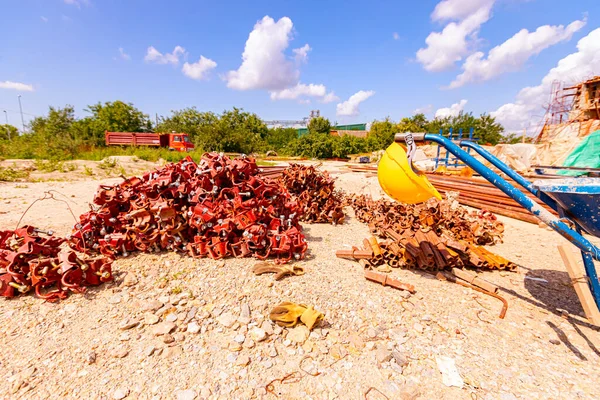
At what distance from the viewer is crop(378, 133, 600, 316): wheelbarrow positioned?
196cm

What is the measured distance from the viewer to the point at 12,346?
1.76 m

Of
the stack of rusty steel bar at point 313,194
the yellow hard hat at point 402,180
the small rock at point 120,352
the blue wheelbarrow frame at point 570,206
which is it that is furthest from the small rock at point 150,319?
the stack of rusty steel bar at point 313,194

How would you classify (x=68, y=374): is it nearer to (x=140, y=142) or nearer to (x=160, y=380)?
(x=160, y=380)

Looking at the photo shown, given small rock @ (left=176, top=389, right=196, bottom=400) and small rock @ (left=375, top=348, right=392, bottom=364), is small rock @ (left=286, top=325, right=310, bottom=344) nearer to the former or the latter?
small rock @ (left=375, top=348, right=392, bottom=364)

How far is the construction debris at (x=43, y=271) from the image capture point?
2.17 m

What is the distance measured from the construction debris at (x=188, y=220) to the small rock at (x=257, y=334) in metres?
1.00

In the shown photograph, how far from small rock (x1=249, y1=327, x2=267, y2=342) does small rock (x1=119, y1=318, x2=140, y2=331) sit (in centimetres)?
93

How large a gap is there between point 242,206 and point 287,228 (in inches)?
27.5

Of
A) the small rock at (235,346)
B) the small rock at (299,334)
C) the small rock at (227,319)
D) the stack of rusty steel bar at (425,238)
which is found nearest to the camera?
the small rock at (235,346)

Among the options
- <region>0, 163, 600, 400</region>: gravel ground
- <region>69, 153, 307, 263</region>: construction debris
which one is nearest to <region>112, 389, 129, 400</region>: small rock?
<region>0, 163, 600, 400</region>: gravel ground

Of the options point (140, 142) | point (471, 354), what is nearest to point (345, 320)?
point (471, 354)

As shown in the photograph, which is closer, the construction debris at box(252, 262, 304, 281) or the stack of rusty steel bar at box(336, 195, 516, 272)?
the construction debris at box(252, 262, 304, 281)

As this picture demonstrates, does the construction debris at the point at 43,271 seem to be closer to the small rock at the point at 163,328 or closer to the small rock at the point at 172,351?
the small rock at the point at 163,328

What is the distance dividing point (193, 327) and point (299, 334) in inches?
34.1
